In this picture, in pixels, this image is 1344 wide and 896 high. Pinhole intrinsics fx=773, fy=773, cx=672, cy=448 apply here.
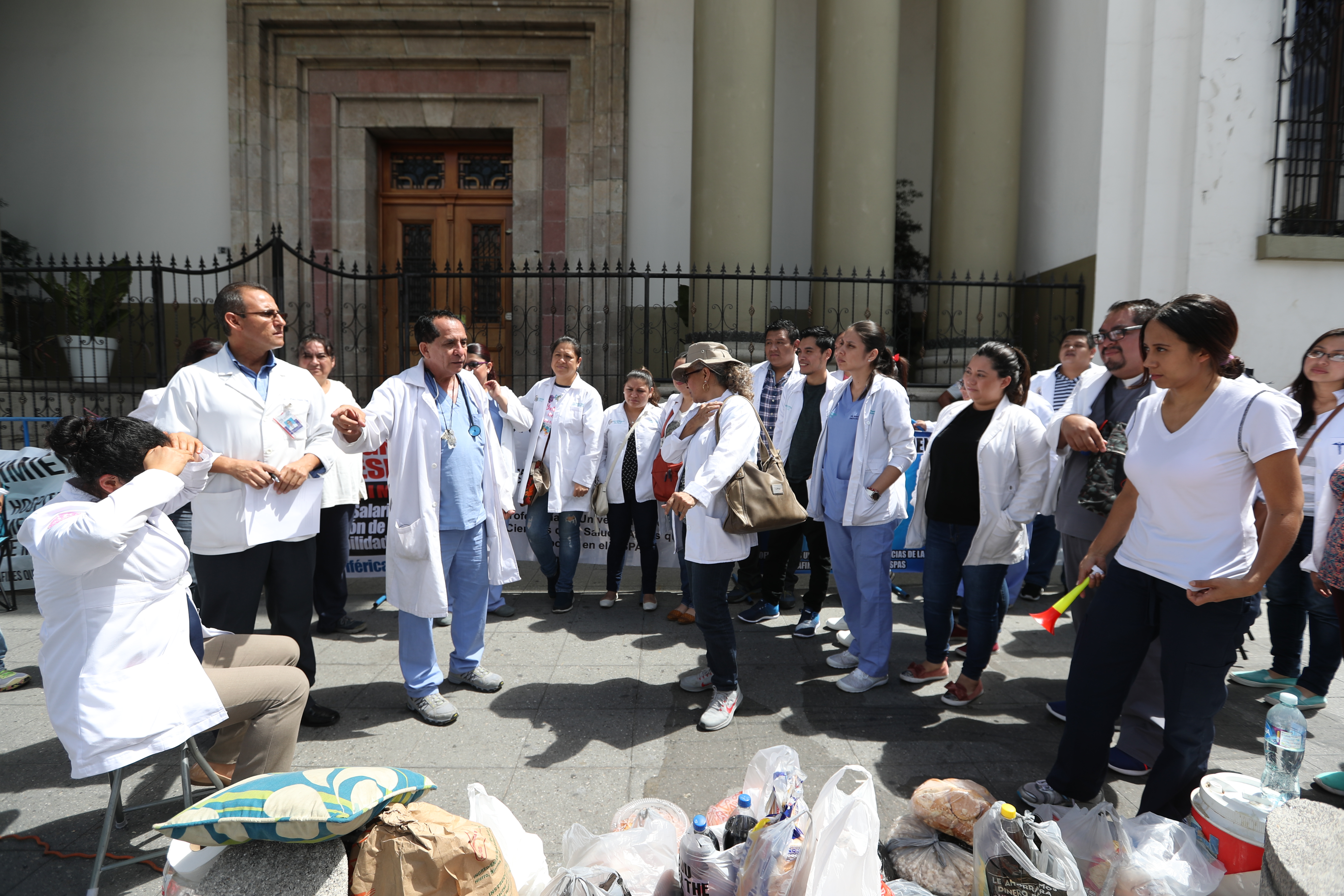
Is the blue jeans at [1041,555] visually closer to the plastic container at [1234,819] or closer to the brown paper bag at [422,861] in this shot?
the plastic container at [1234,819]

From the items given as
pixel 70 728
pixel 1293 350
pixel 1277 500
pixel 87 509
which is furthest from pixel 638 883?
pixel 1293 350

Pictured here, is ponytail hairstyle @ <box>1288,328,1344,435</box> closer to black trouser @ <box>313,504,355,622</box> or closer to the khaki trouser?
the khaki trouser

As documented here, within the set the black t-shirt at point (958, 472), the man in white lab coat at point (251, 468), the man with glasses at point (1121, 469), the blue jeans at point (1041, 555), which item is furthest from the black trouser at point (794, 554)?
the man in white lab coat at point (251, 468)

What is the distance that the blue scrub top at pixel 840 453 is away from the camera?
4.64 metres

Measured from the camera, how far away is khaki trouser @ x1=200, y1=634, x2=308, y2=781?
9.25 feet

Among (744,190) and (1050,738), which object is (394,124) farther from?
(1050,738)

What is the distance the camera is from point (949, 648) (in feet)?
16.8

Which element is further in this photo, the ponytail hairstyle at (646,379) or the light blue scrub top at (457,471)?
→ the ponytail hairstyle at (646,379)

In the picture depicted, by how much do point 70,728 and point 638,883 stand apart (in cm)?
182

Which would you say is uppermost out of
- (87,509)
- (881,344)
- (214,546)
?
(881,344)

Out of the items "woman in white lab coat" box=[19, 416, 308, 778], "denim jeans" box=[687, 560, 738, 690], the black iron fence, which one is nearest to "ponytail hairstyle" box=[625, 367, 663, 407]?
the black iron fence

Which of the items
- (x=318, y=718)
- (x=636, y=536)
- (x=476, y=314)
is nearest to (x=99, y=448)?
(x=318, y=718)

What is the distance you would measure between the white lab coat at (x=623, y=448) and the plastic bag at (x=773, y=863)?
376cm

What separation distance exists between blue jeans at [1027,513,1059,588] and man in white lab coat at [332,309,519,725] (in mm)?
4219
